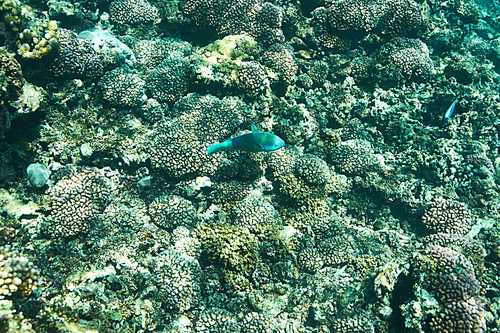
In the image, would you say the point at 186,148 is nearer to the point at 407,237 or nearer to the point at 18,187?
the point at 18,187

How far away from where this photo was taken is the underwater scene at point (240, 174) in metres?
3.82

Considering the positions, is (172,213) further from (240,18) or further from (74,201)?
(240,18)

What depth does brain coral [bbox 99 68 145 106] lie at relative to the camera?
5113mm

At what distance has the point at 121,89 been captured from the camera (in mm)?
5129

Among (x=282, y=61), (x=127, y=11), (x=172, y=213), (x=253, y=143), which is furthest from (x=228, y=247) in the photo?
(x=127, y=11)

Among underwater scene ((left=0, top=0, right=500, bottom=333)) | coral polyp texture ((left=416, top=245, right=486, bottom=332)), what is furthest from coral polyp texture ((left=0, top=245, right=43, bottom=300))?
coral polyp texture ((left=416, top=245, right=486, bottom=332))

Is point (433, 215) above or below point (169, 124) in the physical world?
below

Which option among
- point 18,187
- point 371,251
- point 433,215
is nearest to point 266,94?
point 371,251

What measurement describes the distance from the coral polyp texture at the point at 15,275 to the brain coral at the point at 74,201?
4.00 ft

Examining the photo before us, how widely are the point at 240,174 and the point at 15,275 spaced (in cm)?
314

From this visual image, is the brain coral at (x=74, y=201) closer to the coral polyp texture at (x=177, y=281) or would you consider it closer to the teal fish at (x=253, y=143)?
the coral polyp texture at (x=177, y=281)

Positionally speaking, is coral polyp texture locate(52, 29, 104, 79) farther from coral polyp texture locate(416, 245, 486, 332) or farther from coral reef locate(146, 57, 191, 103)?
coral polyp texture locate(416, 245, 486, 332)

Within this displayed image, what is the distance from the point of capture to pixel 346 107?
20.2 feet

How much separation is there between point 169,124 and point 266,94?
199 cm
